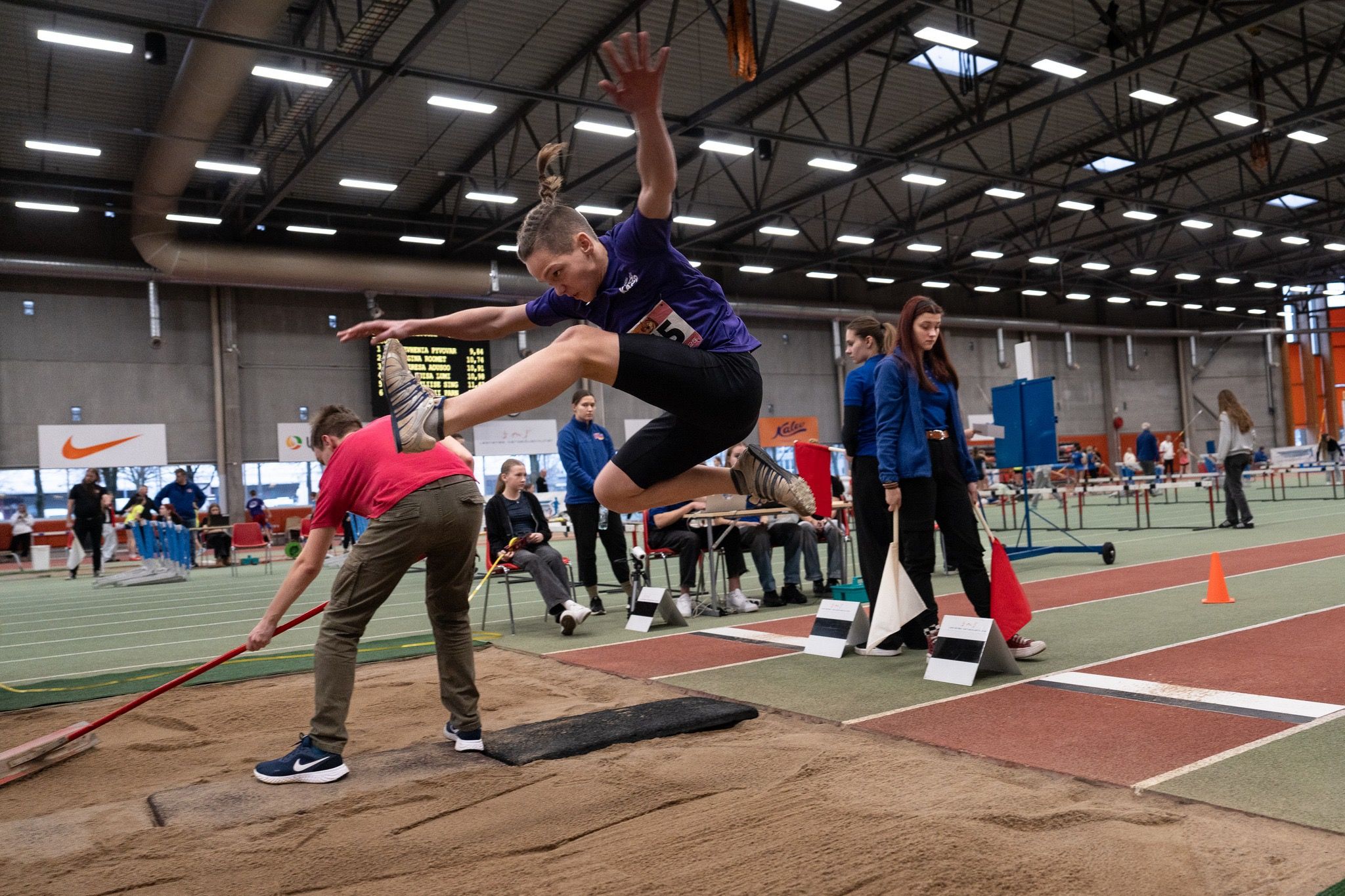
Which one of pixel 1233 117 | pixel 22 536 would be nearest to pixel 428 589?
pixel 1233 117

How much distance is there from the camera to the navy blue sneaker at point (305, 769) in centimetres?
352

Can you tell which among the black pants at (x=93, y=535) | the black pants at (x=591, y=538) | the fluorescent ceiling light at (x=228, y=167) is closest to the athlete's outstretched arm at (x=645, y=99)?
the black pants at (x=591, y=538)

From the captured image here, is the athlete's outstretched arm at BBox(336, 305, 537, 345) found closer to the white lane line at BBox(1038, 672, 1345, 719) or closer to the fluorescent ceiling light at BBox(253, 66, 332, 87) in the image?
the white lane line at BBox(1038, 672, 1345, 719)

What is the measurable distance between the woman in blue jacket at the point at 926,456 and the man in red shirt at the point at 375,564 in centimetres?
222

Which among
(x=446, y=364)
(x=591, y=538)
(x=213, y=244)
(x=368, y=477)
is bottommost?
(x=591, y=538)

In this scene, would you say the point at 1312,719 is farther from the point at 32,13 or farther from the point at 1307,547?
the point at 32,13

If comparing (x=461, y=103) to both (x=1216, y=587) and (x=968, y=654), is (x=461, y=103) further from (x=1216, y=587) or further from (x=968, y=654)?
(x=968, y=654)

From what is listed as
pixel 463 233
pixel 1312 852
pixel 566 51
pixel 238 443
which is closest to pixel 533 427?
pixel 463 233

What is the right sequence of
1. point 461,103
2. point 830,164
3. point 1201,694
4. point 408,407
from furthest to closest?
point 830,164, point 461,103, point 1201,694, point 408,407

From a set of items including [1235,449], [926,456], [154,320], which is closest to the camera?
[926,456]

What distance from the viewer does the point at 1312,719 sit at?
11.5 feet

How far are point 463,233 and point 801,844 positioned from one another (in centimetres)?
2306

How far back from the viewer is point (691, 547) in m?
7.75

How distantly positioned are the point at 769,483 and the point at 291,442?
20.5 metres
